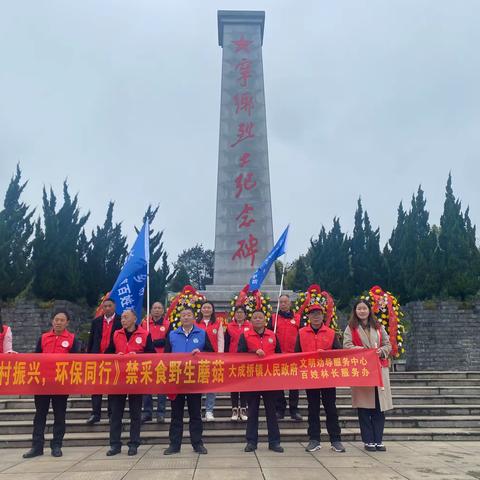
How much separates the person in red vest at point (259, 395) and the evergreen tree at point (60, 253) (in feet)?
34.5

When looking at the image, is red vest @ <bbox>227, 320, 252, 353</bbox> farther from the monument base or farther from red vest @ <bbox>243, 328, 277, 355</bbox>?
the monument base

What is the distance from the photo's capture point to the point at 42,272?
14.5 m

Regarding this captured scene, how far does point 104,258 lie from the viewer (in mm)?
16719

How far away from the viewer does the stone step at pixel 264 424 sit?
586 cm

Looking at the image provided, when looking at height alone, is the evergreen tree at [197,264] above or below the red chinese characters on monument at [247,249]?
above

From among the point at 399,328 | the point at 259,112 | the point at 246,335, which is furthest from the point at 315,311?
the point at 259,112

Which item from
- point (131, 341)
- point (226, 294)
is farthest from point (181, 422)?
point (226, 294)

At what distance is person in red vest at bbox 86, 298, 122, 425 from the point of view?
584 centimetres

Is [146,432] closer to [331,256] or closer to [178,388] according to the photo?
[178,388]

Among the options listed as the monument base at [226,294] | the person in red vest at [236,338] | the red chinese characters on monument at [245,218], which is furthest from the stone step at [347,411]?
the red chinese characters on monument at [245,218]

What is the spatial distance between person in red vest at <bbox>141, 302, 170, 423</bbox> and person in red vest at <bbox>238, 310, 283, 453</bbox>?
1354 mm

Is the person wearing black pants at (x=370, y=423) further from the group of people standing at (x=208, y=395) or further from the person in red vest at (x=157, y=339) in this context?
the person in red vest at (x=157, y=339)

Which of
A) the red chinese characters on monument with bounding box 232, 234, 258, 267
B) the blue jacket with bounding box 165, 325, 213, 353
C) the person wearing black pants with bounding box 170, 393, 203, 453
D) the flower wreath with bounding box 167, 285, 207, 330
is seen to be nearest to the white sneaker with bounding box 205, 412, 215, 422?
the person wearing black pants with bounding box 170, 393, 203, 453

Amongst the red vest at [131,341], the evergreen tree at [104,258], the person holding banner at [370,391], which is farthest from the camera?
the evergreen tree at [104,258]
